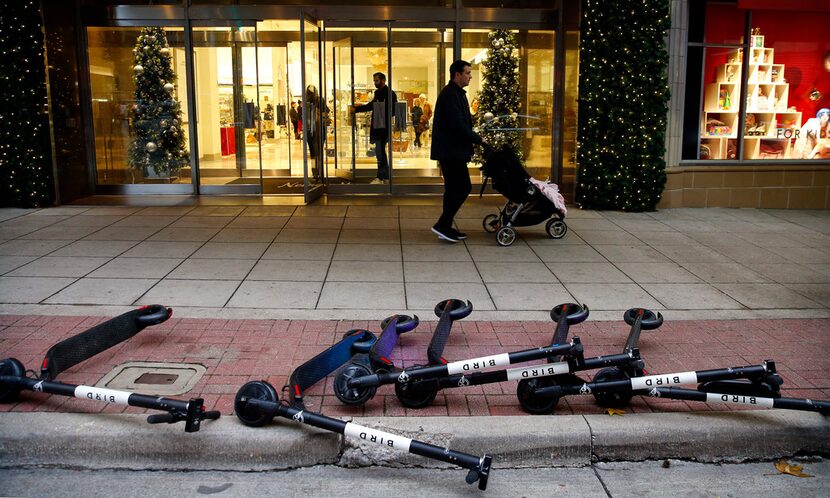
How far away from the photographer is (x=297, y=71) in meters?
13.1

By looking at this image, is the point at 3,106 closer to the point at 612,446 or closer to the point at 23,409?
the point at 23,409

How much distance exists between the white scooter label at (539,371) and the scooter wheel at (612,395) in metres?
0.27

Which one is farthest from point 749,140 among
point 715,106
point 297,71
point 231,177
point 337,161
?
point 231,177

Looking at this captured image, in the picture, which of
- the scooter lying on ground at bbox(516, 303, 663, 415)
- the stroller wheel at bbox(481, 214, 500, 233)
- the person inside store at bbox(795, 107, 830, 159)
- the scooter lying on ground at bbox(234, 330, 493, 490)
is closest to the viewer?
the scooter lying on ground at bbox(234, 330, 493, 490)

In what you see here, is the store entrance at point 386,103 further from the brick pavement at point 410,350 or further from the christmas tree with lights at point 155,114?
the brick pavement at point 410,350

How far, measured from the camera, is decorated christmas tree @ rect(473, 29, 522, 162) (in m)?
12.7

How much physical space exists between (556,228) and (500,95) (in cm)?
449

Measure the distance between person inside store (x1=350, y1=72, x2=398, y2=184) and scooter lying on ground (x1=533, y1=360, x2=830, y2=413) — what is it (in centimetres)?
927

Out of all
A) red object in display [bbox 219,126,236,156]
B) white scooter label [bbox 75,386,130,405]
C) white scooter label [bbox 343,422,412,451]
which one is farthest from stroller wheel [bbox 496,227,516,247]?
red object in display [bbox 219,126,236,156]

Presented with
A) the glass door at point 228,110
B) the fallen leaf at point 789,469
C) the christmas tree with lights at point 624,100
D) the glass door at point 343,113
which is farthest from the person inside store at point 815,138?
the fallen leaf at point 789,469

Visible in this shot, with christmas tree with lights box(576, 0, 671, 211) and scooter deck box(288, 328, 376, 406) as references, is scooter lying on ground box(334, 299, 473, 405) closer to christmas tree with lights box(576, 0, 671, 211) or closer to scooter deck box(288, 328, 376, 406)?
scooter deck box(288, 328, 376, 406)

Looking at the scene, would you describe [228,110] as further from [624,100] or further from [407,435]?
[407,435]

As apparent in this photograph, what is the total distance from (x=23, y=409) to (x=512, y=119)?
10.0m

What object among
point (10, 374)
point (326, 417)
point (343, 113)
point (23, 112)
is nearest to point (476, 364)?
point (326, 417)
